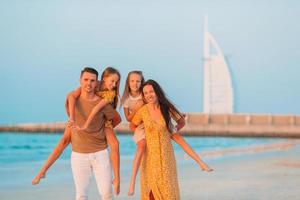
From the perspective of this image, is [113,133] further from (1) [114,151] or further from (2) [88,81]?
(2) [88,81]

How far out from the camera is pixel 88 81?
602cm

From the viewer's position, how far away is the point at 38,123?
58.0m

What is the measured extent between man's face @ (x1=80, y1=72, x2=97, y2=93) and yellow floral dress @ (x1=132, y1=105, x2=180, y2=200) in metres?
0.43

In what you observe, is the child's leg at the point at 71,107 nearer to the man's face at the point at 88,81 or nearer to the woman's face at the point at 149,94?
the man's face at the point at 88,81

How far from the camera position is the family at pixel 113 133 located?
19.8 ft

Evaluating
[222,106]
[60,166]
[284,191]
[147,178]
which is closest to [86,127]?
[147,178]

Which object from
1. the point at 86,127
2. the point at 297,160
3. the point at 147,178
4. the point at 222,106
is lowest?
the point at 222,106

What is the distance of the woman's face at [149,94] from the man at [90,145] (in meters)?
0.27

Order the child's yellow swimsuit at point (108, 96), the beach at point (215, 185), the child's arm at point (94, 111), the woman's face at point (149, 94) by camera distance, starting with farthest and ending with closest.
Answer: the beach at point (215, 185), the woman's face at point (149, 94), the child's yellow swimsuit at point (108, 96), the child's arm at point (94, 111)

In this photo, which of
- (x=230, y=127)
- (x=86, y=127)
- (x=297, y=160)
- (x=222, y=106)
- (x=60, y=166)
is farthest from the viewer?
(x=222, y=106)

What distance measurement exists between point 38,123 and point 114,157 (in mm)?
52306

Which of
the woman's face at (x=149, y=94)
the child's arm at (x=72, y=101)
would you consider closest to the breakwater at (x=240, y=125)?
the woman's face at (x=149, y=94)

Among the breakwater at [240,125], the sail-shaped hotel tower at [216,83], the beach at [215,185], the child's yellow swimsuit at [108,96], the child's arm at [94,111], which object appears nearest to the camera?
the child's arm at [94,111]

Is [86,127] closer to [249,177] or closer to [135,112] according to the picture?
[135,112]
